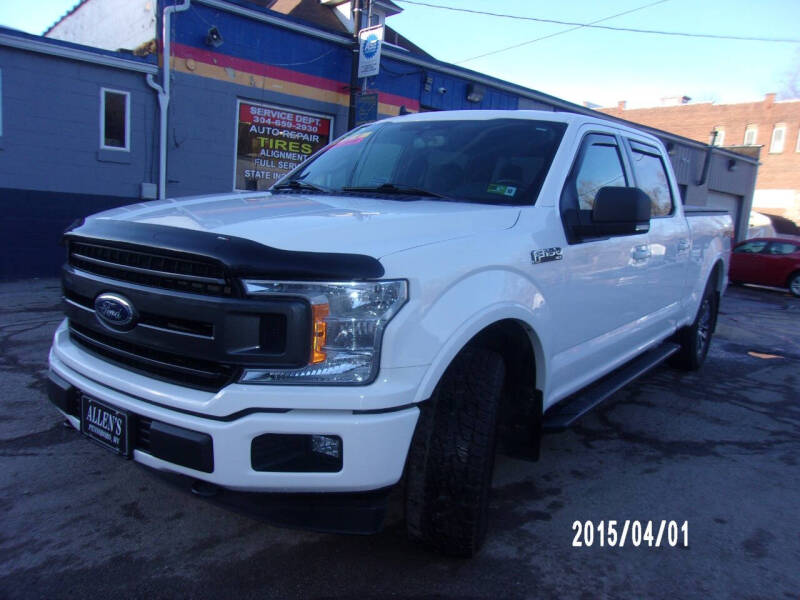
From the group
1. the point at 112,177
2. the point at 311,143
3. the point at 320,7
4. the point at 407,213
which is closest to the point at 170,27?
the point at 112,177

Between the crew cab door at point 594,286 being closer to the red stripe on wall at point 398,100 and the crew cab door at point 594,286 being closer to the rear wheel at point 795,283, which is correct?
the red stripe on wall at point 398,100

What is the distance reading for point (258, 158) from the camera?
11.0 metres

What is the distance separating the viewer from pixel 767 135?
133ft

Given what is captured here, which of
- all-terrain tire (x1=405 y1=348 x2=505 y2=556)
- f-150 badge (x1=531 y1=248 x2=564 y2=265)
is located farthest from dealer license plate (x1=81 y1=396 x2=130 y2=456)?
f-150 badge (x1=531 y1=248 x2=564 y2=265)

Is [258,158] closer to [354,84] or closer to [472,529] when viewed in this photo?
[354,84]

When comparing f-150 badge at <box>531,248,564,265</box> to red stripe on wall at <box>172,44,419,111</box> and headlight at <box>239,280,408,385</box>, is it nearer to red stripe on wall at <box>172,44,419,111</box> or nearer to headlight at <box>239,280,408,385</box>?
headlight at <box>239,280,408,385</box>

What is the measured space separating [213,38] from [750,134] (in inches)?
1633

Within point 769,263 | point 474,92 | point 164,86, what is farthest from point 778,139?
point 164,86

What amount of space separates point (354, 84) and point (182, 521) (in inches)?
407

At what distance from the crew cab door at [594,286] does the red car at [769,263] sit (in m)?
13.0

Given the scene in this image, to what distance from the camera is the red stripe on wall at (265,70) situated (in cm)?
970

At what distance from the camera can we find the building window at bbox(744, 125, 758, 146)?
40.9m

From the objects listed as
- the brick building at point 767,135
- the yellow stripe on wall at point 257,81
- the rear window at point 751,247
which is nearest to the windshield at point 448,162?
the yellow stripe on wall at point 257,81
